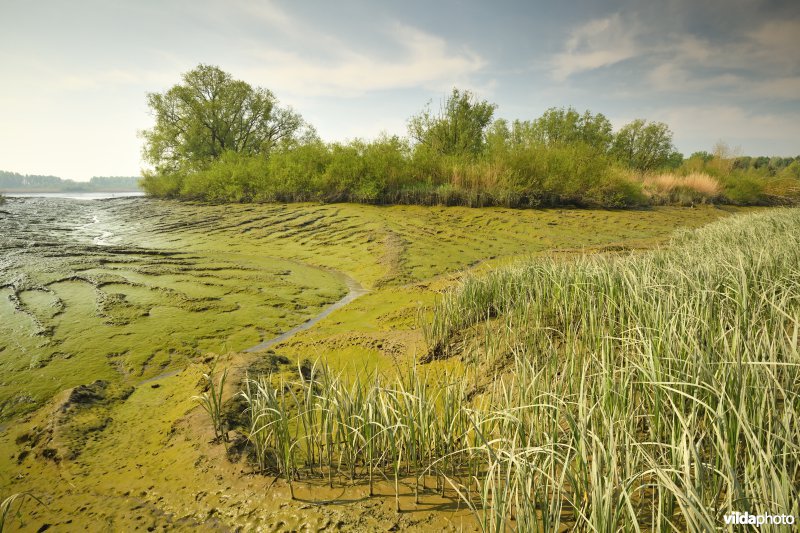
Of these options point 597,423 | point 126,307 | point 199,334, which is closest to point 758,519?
point 597,423

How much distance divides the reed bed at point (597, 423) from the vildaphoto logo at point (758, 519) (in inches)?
1.4

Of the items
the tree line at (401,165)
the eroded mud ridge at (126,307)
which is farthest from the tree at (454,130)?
the eroded mud ridge at (126,307)

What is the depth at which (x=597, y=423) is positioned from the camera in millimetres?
2271

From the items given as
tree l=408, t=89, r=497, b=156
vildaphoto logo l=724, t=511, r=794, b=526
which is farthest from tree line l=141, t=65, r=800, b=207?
vildaphoto logo l=724, t=511, r=794, b=526

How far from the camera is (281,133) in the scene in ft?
121

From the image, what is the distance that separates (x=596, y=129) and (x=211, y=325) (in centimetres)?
4427

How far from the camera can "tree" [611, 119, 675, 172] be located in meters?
34.6

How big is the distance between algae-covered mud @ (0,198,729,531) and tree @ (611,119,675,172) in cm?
2688

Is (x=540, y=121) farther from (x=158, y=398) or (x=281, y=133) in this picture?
(x=158, y=398)

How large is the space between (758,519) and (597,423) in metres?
0.92

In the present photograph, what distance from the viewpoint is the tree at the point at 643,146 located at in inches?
1362

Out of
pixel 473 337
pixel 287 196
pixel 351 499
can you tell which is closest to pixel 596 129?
pixel 287 196

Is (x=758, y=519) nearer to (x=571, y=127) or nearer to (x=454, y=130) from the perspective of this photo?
(x=454, y=130)

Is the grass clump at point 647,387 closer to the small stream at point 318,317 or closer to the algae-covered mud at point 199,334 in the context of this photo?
the algae-covered mud at point 199,334
